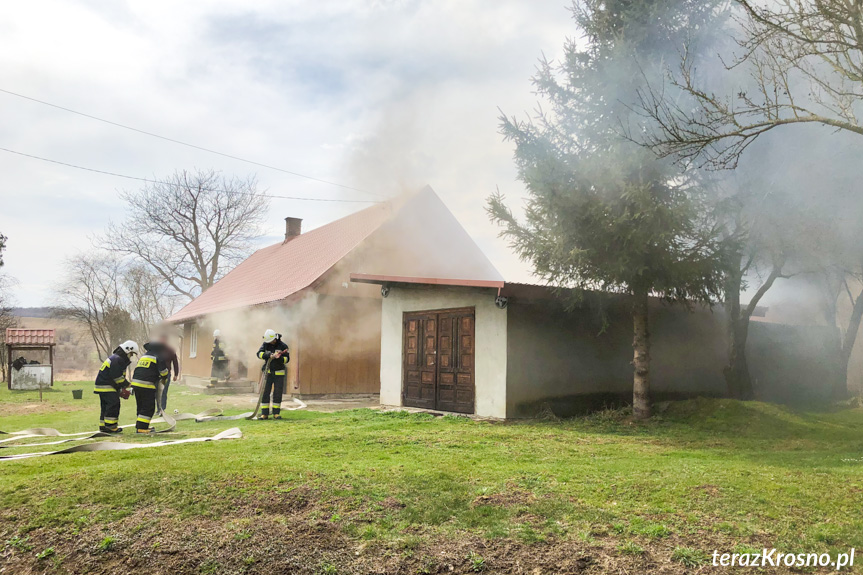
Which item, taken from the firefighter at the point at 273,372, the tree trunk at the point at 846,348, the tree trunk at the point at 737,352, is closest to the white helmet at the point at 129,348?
the firefighter at the point at 273,372

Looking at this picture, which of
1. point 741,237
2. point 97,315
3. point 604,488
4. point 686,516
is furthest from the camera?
point 97,315

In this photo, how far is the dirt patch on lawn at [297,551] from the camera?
13.6 feet

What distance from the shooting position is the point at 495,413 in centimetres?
1250

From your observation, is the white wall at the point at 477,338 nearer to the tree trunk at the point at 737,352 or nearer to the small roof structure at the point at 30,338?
the tree trunk at the point at 737,352

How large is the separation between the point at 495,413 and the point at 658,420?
132 inches

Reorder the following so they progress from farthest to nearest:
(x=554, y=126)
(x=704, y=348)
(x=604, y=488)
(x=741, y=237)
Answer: (x=704, y=348) < (x=554, y=126) < (x=741, y=237) < (x=604, y=488)

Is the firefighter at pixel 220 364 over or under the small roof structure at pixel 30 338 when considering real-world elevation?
under

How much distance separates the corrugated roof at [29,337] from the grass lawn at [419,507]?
18419 millimetres

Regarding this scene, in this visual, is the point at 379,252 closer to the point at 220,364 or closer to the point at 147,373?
the point at 220,364

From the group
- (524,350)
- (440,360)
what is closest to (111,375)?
(440,360)

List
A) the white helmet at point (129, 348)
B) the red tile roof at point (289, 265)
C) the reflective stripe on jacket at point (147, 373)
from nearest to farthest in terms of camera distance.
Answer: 1. the reflective stripe on jacket at point (147, 373)
2. the white helmet at point (129, 348)
3. the red tile roof at point (289, 265)

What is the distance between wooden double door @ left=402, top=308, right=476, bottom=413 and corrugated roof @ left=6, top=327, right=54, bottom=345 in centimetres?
1797

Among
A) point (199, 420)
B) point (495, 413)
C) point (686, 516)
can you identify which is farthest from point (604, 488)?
point (199, 420)

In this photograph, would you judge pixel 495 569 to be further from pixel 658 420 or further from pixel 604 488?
pixel 658 420
